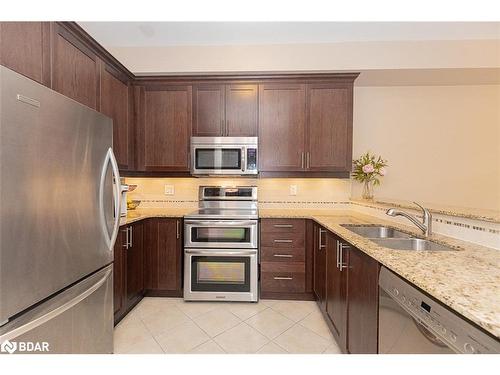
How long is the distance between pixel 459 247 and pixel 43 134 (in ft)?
7.02

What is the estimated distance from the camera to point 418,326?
829 millimetres

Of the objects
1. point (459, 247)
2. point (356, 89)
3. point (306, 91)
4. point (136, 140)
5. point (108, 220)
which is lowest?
point (459, 247)

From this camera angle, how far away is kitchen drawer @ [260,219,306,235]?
244 cm

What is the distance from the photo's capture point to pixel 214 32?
2422 mm

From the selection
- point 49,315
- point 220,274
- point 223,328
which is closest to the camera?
point 49,315

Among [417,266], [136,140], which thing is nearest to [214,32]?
[136,140]

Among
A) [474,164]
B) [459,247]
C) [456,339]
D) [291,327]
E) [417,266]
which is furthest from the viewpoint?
[474,164]

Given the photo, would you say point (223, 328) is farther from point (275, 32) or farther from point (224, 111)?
point (275, 32)

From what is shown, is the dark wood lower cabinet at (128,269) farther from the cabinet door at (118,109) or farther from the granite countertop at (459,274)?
the granite countertop at (459,274)

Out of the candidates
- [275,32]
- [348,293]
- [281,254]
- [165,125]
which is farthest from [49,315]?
[275,32]

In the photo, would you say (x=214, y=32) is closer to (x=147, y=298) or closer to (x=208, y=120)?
(x=208, y=120)

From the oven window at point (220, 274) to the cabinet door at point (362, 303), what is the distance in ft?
3.68

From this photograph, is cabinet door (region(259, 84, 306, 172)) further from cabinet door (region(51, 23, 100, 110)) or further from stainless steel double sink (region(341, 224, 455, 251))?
cabinet door (region(51, 23, 100, 110))

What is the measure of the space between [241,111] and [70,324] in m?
2.32
